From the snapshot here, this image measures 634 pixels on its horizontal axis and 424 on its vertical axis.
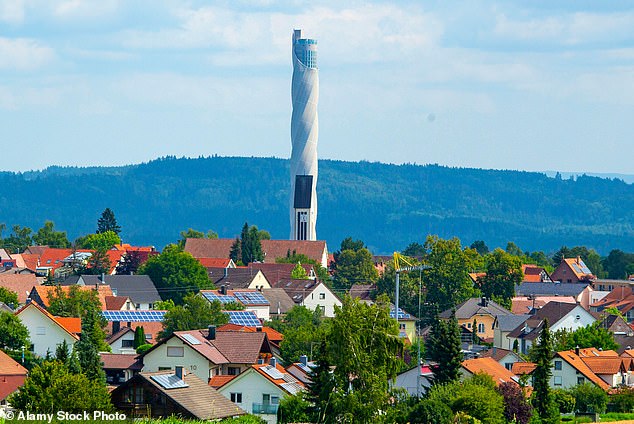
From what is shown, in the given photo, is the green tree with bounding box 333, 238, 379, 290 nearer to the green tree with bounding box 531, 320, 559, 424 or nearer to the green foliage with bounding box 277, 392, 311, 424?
the green tree with bounding box 531, 320, 559, 424

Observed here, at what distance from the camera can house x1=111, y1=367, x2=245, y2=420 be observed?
44719 millimetres

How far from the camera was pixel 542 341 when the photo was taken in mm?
59250

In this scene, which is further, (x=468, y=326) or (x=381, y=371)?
(x=468, y=326)

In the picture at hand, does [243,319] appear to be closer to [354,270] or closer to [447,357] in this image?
[447,357]

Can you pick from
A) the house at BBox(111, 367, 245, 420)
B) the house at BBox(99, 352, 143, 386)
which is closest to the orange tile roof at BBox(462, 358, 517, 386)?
the house at BBox(99, 352, 143, 386)

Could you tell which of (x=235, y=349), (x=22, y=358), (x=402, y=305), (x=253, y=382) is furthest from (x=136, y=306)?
(x=253, y=382)

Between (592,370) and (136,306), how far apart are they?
37.2m

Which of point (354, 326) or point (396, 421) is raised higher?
point (354, 326)

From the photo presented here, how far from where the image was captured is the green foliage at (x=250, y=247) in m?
145

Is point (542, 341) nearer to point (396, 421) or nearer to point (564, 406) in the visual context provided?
point (564, 406)

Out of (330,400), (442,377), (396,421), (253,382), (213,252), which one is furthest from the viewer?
(213,252)

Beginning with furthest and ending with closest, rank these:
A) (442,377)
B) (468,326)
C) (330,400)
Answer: (468,326) → (442,377) → (330,400)

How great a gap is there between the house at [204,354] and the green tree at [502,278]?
51137 millimetres

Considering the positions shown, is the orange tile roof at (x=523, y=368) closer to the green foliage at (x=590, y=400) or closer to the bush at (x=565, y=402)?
the bush at (x=565, y=402)
